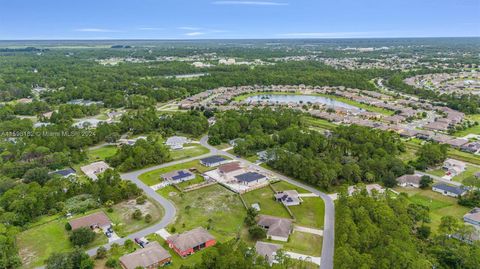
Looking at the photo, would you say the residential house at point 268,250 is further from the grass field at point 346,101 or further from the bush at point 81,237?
the grass field at point 346,101

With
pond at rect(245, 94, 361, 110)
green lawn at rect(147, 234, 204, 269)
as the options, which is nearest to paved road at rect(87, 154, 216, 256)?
green lawn at rect(147, 234, 204, 269)

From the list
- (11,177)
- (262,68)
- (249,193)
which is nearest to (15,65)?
(262,68)

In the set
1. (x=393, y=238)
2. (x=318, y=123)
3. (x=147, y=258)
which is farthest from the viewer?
(x=318, y=123)

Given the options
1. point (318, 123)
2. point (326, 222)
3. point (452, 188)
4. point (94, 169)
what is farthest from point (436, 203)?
point (94, 169)

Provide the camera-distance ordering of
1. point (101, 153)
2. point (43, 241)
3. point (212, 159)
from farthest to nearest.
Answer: point (101, 153) < point (212, 159) < point (43, 241)

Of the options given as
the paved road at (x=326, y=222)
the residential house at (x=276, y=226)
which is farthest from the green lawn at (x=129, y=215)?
the paved road at (x=326, y=222)

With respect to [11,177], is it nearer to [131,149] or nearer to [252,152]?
[131,149]

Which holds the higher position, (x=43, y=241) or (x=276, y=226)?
(x=276, y=226)

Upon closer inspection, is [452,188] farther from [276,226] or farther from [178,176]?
[178,176]
